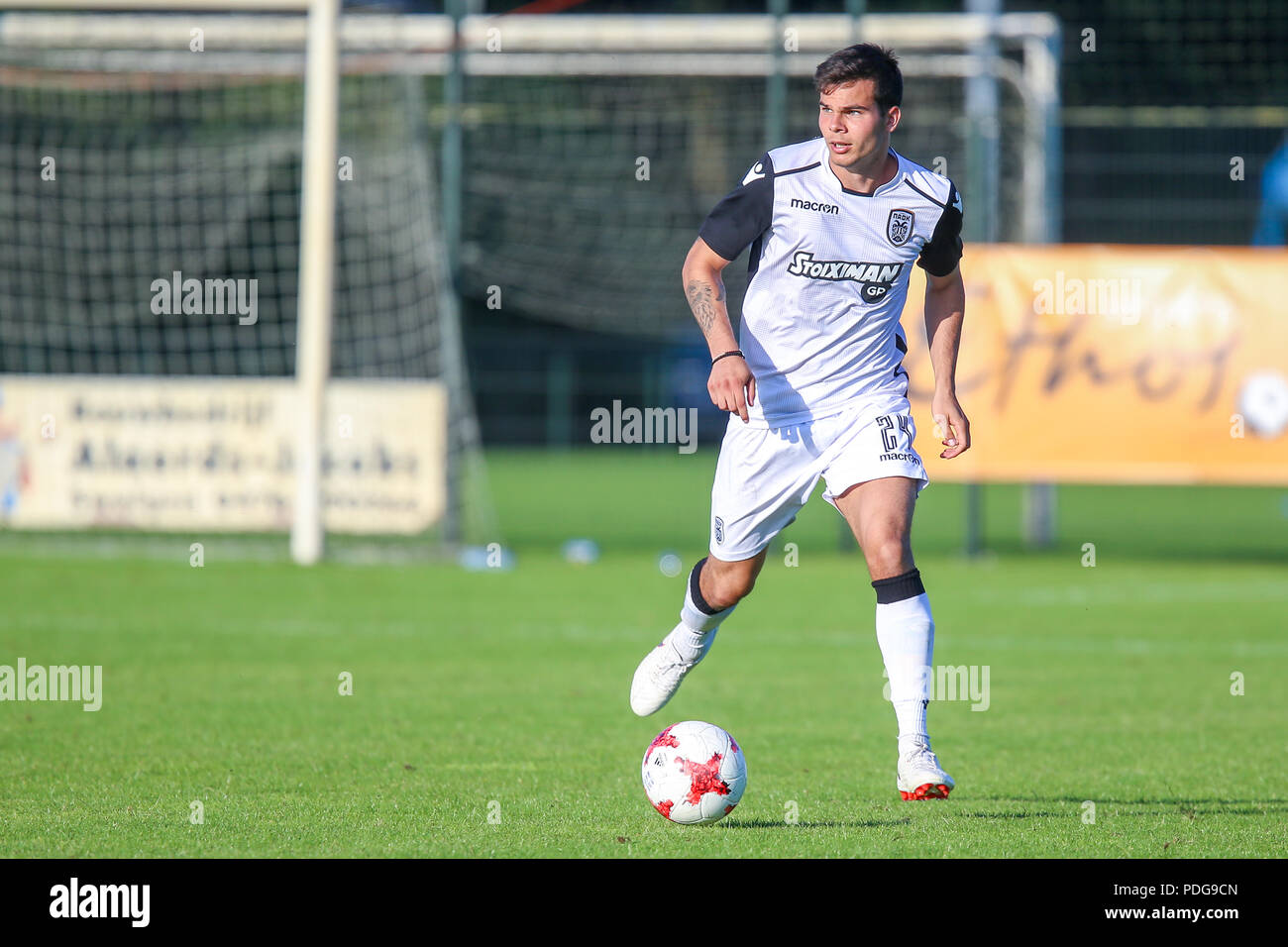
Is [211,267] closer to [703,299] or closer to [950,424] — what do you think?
[703,299]

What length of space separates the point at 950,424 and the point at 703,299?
90cm

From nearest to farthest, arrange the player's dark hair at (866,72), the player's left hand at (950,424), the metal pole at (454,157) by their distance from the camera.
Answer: the player's dark hair at (866,72), the player's left hand at (950,424), the metal pole at (454,157)

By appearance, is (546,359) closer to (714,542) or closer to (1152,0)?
(1152,0)

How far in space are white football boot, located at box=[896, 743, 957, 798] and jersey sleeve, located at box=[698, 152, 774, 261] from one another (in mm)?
1681

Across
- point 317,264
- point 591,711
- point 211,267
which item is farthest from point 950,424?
point 211,267

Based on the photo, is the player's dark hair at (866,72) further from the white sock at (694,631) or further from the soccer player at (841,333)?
the white sock at (694,631)

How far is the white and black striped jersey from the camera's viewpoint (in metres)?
5.45

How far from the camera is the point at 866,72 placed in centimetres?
520

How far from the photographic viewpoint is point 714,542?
579 centimetres

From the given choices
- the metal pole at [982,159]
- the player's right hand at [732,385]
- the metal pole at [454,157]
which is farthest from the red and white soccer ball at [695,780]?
the metal pole at [454,157]

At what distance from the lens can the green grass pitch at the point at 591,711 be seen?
191 inches

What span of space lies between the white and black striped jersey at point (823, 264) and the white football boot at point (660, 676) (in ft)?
2.97

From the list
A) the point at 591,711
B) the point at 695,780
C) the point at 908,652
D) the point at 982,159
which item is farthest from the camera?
the point at 982,159

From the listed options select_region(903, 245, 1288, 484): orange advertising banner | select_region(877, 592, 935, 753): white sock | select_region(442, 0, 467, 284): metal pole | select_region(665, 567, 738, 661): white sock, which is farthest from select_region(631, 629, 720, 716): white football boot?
select_region(442, 0, 467, 284): metal pole
